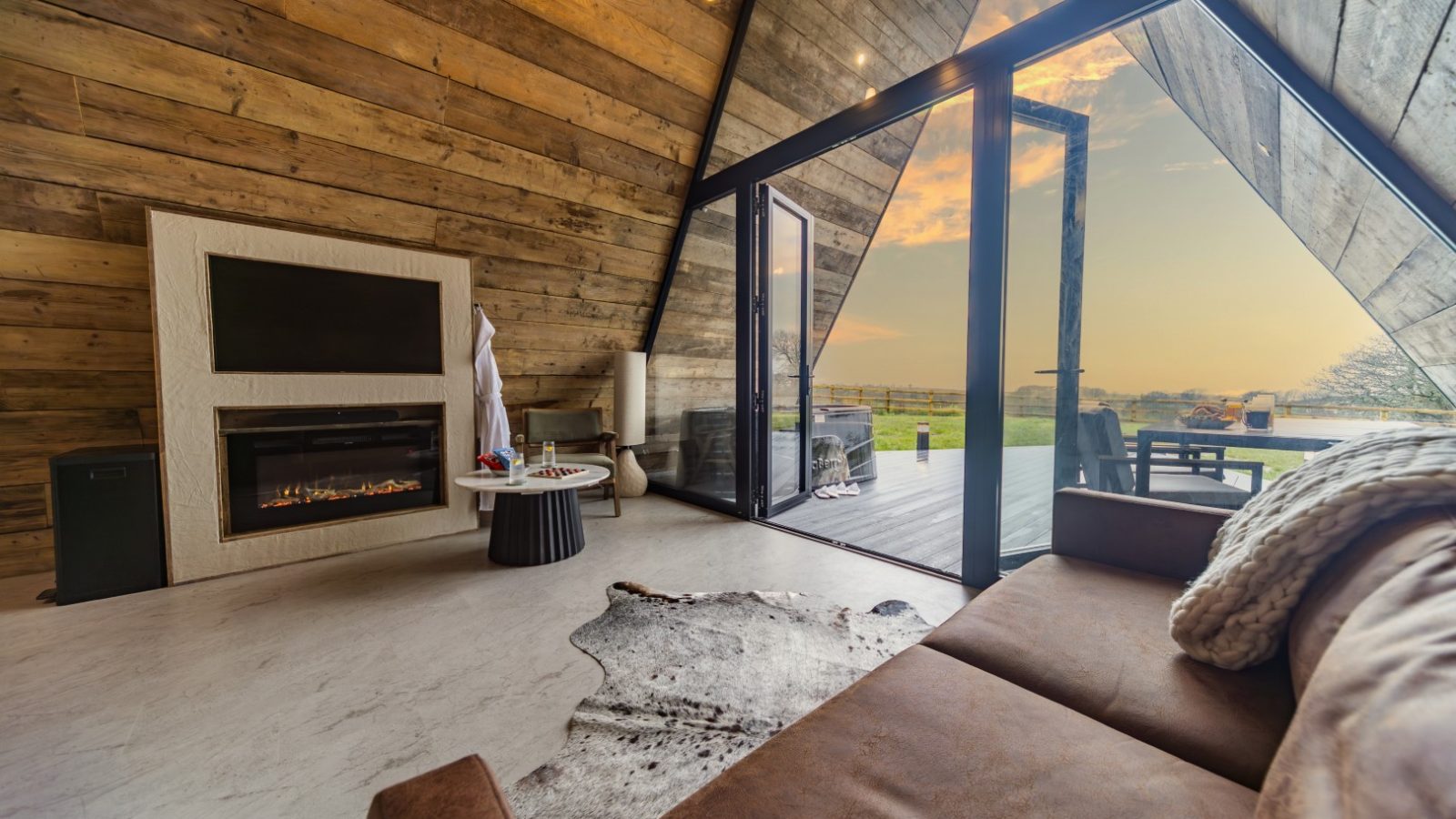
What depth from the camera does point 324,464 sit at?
118 inches

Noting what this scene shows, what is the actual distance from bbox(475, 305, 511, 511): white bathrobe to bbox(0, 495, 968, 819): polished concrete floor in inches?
33.2

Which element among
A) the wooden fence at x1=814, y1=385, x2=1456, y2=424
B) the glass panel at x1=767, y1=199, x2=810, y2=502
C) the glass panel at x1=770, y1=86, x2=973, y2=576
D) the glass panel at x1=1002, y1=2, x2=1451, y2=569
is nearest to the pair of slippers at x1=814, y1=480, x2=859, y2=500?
the glass panel at x1=770, y1=86, x2=973, y2=576

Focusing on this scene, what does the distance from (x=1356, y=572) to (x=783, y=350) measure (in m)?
3.11

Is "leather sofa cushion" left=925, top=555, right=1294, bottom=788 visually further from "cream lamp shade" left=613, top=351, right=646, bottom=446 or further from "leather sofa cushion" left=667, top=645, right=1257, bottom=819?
"cream lamp shade" left=613, top=351, right=646, bottom=446

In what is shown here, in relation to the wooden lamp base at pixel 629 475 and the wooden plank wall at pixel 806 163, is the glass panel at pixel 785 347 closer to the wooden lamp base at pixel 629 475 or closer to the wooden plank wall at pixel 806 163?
the wooden plank wall at pixel 806 163

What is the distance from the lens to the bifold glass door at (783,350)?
3.53 m

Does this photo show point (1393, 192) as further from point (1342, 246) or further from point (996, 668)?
point (996, 668)

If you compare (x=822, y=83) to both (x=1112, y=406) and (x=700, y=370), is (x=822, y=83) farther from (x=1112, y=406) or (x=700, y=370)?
(x=1112, y=406)

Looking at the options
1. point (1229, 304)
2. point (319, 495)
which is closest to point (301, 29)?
point (319, 495)

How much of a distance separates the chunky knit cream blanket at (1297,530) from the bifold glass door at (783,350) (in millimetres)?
2639

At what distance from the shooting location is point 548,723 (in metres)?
1.50

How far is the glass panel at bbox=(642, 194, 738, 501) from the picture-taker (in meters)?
3.79

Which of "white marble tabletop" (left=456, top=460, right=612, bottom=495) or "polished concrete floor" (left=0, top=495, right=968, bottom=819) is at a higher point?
"white marble tabletop" (left=456, top=460, right=612, bottom=495)

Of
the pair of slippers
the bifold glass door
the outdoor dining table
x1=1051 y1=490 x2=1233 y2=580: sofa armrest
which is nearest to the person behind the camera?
x1=1051 y1=490 x2=1233 y2=580: sofa armrest
